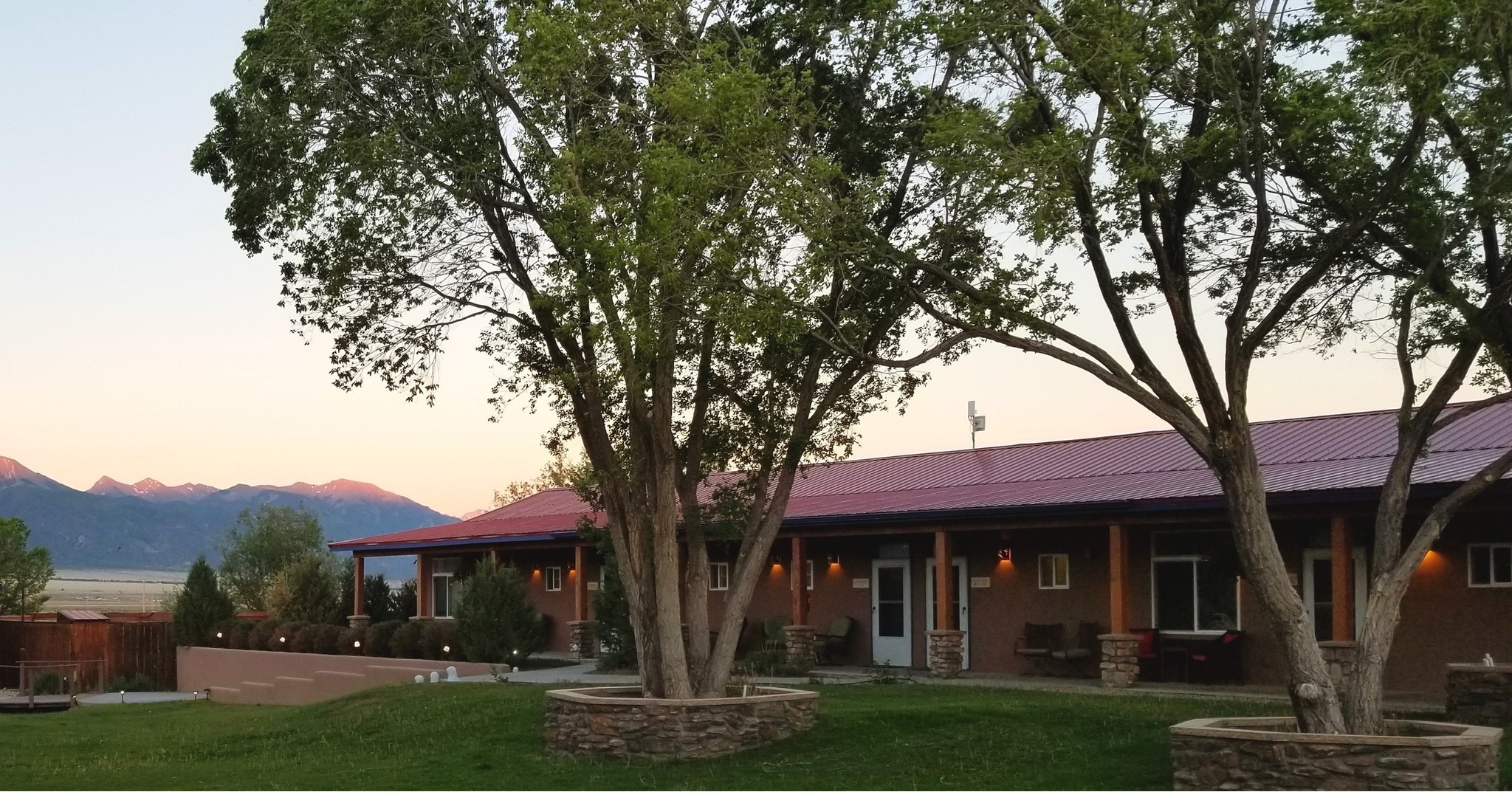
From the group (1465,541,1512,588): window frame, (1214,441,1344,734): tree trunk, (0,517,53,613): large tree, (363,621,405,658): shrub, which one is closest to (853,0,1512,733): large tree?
(1214,441,1344,734): tree trunk

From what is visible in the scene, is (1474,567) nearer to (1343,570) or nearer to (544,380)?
(1343,570)

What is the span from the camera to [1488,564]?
1866 centimetres

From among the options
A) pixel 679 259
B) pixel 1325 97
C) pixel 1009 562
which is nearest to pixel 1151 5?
pixel 1325 97

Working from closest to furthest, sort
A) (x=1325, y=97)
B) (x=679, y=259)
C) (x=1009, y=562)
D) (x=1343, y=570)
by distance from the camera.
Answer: (x=1325, y=97)
(x=679, y=259)
(x=1343, y=570)
(x=1009, y=562)

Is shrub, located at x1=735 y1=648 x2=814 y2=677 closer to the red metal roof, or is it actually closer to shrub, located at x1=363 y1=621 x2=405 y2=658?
the red metal roof

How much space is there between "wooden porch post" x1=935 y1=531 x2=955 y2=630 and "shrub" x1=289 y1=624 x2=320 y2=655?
14611 mm

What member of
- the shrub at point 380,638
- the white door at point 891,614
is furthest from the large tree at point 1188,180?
the shrub at point 380,638

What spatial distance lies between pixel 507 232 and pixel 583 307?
6.59 ft

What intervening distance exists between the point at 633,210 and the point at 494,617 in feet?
48.4

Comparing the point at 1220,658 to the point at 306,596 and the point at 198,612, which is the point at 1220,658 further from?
the point at 198,612

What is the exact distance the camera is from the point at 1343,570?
1875 cm

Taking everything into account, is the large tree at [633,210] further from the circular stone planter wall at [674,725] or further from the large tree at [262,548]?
the large tree at [262,548]

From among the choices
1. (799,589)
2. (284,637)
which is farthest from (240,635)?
(799,589)

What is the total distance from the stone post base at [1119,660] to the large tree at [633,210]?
5.96 meters
